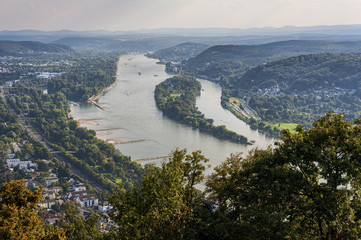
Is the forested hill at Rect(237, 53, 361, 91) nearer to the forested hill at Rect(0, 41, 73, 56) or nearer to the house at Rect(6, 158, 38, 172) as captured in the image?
the house at Rect(6, 158, 38, 172)

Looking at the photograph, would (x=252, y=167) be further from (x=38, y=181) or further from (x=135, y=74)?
(x=135, y=74)

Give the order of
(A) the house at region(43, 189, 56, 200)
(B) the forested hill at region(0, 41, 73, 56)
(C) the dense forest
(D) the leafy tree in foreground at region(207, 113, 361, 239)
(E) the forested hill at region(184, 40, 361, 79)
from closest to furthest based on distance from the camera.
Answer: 1. (D) the leafy tree in foreground at region(207, 113, 361, 239)
2. (A) the house at region(43, 189, 56, 200)
3. (C) the dense forest
4. (E) the forested hill at region(184, 40, 361, 79)
5. (B) the forested hill at region(0, 41, 73, 56)

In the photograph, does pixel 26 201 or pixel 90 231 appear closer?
pixel 26 201

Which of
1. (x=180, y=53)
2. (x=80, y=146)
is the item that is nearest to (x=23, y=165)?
(x=80, y=146)

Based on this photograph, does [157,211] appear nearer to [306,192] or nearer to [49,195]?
[306,192]

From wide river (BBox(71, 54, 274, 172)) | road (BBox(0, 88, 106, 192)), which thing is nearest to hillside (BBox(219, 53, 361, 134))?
wide river (BBox(71, 54, 274, 172))

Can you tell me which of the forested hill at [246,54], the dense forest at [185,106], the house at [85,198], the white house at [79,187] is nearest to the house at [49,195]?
the house at [85,198]

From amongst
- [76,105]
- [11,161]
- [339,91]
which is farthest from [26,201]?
[339,91]
